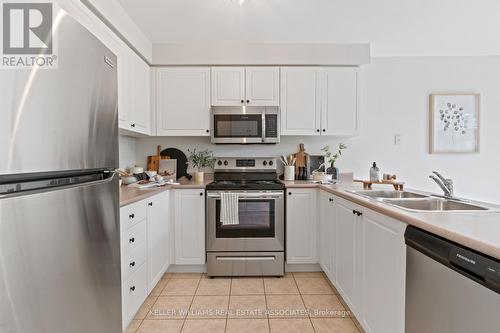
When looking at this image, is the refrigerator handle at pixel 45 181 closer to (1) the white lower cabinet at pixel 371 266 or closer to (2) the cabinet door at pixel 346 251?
(1) the white lower cabinet at pixel 371 266

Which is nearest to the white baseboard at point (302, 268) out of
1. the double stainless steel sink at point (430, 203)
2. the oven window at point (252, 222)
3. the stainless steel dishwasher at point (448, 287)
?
the oven window at point (252, 222)

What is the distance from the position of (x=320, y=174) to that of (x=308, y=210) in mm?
440

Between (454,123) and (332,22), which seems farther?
(454,123)

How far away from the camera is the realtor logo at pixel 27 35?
2.00ft

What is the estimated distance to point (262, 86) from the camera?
2811mm

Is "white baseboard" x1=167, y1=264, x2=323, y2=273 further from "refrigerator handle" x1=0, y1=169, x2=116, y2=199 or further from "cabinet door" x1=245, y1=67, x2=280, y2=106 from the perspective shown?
"refrigerator handle" x1=0, y1=169, x2=116, y2=199

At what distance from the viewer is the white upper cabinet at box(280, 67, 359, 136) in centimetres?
281

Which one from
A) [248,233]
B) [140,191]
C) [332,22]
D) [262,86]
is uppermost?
[332,22]

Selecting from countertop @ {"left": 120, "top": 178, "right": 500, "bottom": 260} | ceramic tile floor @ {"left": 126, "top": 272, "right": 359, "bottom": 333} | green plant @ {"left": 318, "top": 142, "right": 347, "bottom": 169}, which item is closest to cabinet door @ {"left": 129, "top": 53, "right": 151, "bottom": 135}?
ceramic tile floor @ {"left": 126, "top": 272, "right": 359, "bottom": 333}

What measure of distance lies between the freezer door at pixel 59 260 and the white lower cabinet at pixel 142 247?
0.59 m

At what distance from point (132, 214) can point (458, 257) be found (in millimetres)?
1704

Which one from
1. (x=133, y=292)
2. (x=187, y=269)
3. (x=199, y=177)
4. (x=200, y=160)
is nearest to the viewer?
(x=133, y=292)

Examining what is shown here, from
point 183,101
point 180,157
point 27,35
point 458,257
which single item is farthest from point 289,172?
point 27,35

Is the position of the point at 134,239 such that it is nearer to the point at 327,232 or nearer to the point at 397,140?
the point at 327,232
